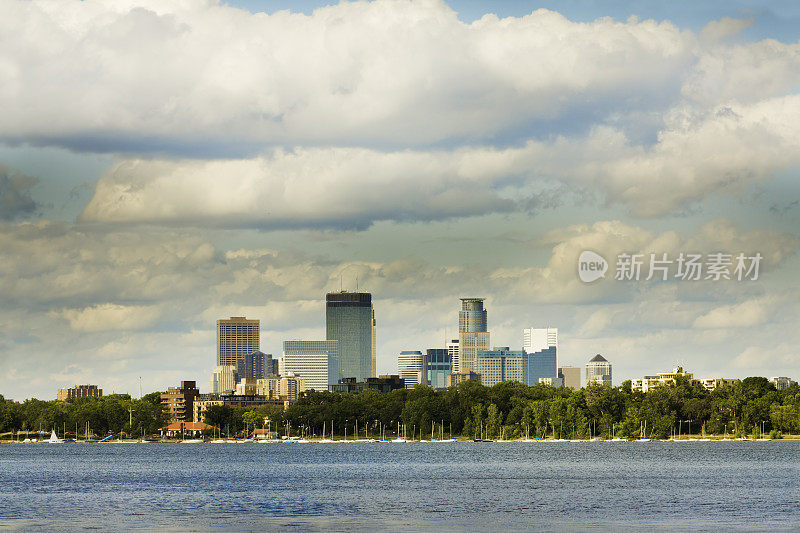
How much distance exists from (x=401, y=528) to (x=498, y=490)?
45.7 meters

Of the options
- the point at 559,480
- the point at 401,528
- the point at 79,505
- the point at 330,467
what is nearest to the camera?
the point at 401,528

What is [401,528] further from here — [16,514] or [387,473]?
[387,473]

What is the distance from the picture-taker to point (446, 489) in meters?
130

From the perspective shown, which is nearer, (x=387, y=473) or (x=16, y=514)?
→ (x=16, y=514)

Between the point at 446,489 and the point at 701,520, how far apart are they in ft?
144

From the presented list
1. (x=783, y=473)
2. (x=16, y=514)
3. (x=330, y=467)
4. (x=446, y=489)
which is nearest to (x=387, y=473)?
(x=330, y=467)

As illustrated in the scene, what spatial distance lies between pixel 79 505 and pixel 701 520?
56.9m

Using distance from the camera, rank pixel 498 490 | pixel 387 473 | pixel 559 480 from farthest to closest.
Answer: pixel 387 473
pixel 559 480
pixel 498 490

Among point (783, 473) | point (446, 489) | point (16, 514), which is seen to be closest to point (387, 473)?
point (446, 489)

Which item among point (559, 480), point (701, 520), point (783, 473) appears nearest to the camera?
point (701, 520)

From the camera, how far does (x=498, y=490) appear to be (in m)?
128

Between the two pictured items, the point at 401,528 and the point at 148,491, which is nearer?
the point at 401,528

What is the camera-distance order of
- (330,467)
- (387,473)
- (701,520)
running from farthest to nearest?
(330,467) < (387,473) < (701,520)

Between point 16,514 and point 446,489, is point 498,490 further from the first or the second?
point 16,514
